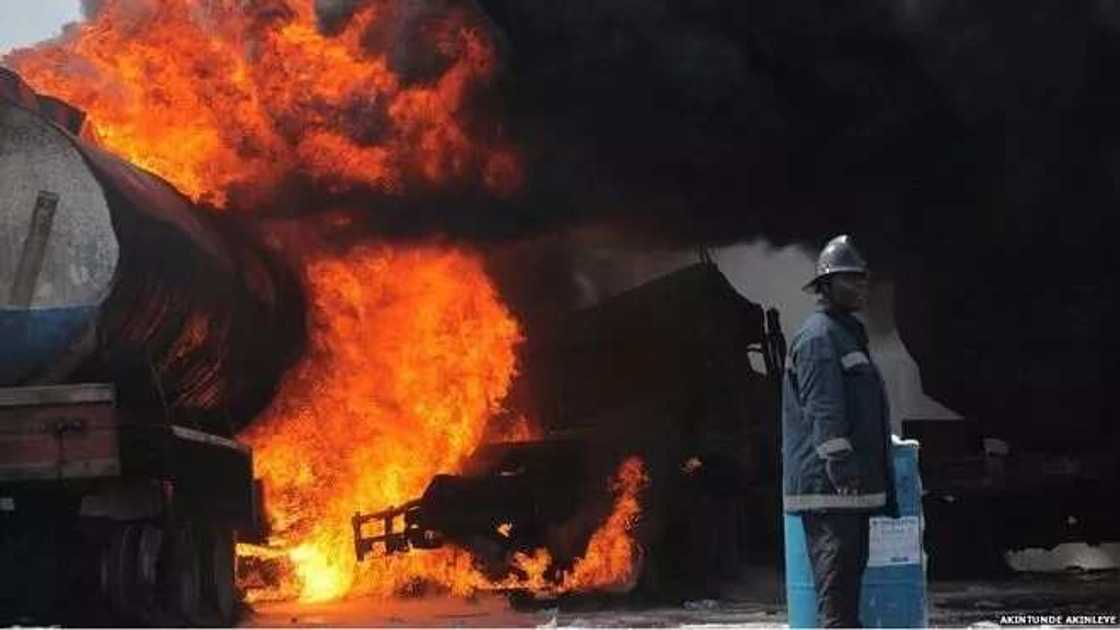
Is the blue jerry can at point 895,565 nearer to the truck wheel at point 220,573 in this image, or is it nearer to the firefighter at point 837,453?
the firefighter at point 837,453

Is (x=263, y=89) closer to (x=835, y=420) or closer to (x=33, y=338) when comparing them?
(x=33, y=338)

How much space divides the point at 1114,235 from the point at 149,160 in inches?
308

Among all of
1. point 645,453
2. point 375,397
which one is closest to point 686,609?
point 645,453

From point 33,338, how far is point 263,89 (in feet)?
12.7

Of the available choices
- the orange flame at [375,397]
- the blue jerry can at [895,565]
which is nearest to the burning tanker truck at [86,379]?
the orange flame at [375,397]

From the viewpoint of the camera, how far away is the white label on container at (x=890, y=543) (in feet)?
19.2

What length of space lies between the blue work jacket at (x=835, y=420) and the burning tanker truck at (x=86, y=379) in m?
4.36

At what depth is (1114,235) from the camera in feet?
38.3

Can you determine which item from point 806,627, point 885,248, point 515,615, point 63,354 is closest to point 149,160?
point 63,354

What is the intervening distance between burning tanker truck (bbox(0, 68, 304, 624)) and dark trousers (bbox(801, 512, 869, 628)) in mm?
4474

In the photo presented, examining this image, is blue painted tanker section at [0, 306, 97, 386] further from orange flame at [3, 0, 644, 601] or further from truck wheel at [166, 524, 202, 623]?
orange flame at [3, 0, 644, 601]

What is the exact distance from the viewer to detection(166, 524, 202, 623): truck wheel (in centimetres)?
913

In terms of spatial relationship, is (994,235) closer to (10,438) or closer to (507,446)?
(507,446)

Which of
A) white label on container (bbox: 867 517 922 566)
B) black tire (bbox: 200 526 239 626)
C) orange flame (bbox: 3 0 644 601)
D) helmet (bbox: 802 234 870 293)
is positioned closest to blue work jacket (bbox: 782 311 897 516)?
helmet (bbox: 802 234 870 293)
